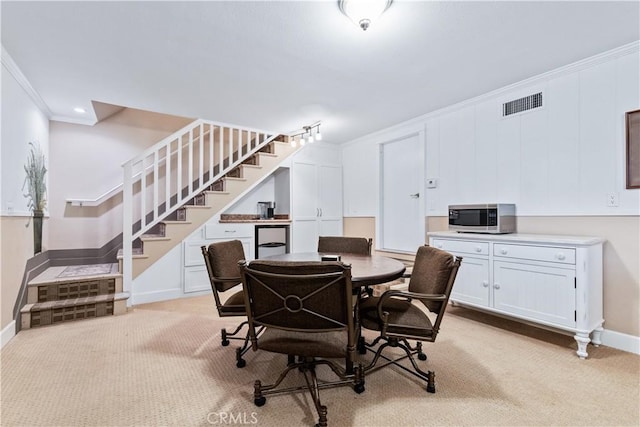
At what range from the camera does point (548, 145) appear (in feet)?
9.75

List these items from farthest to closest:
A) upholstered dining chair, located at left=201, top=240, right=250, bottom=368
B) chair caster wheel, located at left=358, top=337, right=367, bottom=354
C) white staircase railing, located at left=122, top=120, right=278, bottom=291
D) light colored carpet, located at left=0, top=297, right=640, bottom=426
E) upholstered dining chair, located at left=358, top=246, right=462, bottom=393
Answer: white staircase railing, located at left=122, top=120, right=278, bottom=291, chair caster wheel, located at left=358, top=337, right=367, bottom=354, upholstered dining chair, located at left=201, top=240, right=250, bottom=368, upholstered dining chair, located at left=358, top=246, right=462, bottom=393, light colored carpet, located at left=0, top=297, right=640, bottom=426

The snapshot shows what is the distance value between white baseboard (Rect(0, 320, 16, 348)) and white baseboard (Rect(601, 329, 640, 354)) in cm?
507

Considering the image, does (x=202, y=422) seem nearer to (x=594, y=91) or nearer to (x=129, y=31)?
(x=129, y=31)

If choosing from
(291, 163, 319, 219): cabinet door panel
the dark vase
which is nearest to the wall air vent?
(291, 163, 319, 219): cabinet door panel

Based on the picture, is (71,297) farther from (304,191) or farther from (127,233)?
(304,191)

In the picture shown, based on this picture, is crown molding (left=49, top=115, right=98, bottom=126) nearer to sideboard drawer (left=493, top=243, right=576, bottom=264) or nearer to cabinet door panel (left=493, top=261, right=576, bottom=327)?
sideboard drawer (left=493, top=243, right=576, bottom=264)

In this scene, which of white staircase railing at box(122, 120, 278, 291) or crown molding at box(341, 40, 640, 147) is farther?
white staircase railing at box(122, 120, 278, 291)

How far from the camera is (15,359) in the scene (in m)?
2.30

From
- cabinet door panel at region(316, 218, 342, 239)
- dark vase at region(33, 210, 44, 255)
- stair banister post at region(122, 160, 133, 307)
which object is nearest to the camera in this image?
dark vase at region(33, 210, 44, 255)

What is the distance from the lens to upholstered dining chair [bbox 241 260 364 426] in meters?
1.50

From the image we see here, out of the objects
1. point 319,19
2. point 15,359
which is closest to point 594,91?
point 319,19

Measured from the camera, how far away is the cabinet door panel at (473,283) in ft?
9.87

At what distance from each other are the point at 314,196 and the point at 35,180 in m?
3.73

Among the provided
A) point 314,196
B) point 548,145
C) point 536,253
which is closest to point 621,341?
point 536,253
